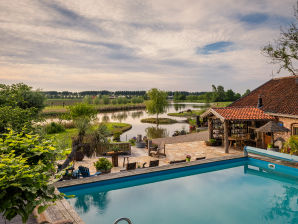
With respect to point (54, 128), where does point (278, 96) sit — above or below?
above

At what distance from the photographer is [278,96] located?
20609mm

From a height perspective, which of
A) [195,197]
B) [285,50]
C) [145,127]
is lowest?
[145,127]

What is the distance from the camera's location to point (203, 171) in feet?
46.1

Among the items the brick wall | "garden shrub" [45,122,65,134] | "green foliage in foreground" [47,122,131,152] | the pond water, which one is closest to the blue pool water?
"green foliage in foreground" [47,122,131,152]

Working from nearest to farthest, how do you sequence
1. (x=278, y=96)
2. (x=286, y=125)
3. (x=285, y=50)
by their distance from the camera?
(x=286, y=125), (x=278, y=96), (x=285, y=50)

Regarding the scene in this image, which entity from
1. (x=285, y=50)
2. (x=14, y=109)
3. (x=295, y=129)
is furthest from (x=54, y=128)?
(x=285, y=50)

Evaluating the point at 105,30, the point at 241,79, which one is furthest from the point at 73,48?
the point at 241,79

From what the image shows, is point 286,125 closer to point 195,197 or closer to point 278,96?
point 278,96

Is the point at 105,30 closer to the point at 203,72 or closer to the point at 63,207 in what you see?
the point at 63,207

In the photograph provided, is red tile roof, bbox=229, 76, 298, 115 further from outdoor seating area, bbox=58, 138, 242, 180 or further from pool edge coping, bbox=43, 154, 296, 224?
pool edge coping, bbox=43, 154, 296, 224

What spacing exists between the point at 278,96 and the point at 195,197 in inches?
590

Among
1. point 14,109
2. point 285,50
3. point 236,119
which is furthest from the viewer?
point 285,50

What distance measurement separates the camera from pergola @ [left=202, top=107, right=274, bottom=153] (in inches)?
700

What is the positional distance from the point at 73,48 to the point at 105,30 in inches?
158
